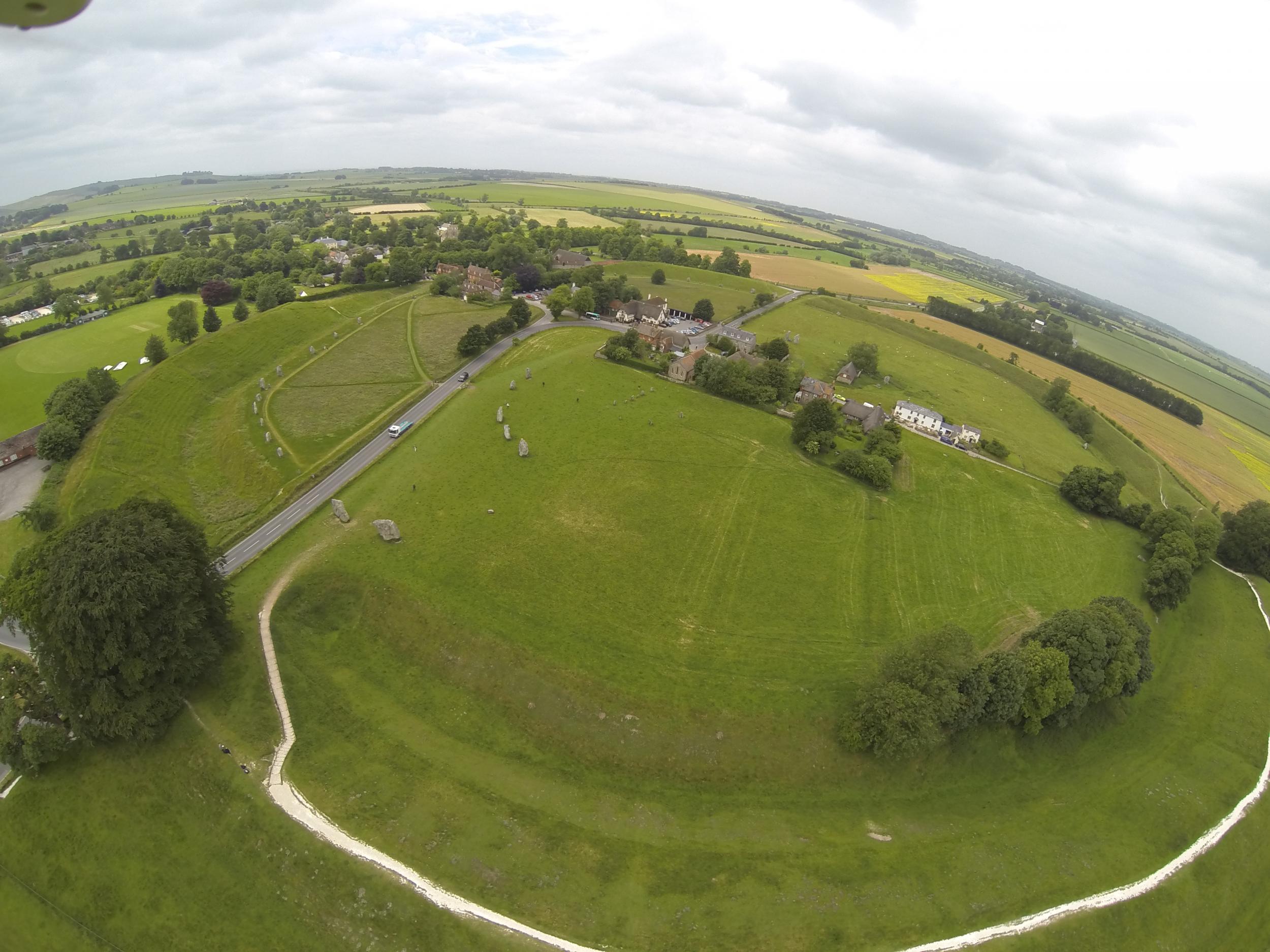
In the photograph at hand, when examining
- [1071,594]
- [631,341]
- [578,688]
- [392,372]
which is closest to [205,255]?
[392,372]

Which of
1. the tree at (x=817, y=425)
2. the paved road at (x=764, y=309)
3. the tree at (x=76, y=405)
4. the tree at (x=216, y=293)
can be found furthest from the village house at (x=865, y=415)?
the tree at (x=216, y=293)

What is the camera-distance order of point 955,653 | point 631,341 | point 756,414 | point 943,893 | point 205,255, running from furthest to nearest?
1. point 205,255
2. point 631,341
3. point 756,414
4. point 955,653
5. point 943,893

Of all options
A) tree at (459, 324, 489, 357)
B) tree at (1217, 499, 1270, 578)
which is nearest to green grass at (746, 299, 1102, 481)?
tree at (1217, 499, 1270, 578)

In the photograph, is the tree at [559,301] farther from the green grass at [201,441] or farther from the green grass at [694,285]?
the green grass at [201,441]

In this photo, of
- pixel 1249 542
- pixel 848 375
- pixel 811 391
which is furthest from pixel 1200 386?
pixel 811 391

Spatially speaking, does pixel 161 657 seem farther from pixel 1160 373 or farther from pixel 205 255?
pixel 1160 373

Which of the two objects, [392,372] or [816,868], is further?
[392,372]

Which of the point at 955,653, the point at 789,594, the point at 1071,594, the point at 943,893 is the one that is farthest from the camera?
the point at 1071,594

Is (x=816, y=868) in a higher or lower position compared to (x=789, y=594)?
lower
